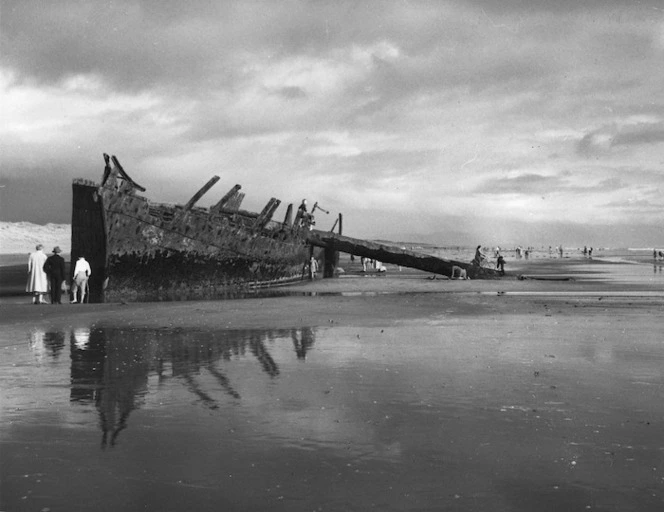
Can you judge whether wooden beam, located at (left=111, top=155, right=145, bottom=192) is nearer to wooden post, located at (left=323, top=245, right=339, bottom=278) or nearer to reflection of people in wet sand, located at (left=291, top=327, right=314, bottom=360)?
reflection of people in wet sand, located at (left=291, top=327, right=314, bottom=360)

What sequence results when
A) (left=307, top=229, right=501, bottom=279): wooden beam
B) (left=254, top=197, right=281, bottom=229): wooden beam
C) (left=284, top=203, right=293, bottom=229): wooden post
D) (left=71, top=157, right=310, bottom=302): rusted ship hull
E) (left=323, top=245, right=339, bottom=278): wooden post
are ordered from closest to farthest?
1. (left=71, top=157, right=310, bottom=302): rusted ship hull
2. (left=254, top=197, right=281, bottom=229): wooden beam
3. (left=284, top=203, right=293, bottom=229): wooden post
4. (left=307, top=229, right=501, bottom=279): wooden beam
5. (left=323, top=245, right=339, bottom=278): wooden post

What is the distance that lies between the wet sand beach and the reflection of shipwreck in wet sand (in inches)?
1.6

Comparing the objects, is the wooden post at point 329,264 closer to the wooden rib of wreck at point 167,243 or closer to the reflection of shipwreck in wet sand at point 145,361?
the wooden rib of wreck at point 167,243

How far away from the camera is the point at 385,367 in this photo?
29.2ft

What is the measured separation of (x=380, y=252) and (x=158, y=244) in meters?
11.9

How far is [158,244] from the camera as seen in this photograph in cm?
2380

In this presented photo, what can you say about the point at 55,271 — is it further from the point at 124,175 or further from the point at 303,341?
the point at 303,341

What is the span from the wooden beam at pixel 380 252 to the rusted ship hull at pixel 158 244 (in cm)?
543

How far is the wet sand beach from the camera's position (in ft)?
14.2

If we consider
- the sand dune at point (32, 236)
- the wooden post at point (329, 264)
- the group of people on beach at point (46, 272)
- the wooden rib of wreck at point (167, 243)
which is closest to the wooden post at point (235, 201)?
the wooden rib of wreck at point (167, 243)

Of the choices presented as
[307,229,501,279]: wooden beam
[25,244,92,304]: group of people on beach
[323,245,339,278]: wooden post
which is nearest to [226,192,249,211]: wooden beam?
[307,229,501,279]: wooden beam

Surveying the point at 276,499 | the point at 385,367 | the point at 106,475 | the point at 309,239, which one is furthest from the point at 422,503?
the point at 309,239

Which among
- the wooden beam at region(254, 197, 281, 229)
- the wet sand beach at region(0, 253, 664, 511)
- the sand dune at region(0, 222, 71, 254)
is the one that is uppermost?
the sand dune at region(0, 222, 71, 254)

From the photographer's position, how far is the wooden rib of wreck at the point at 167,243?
22625mm
